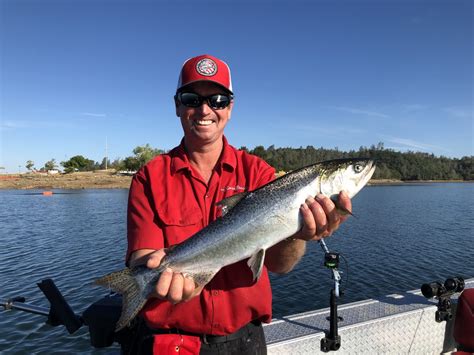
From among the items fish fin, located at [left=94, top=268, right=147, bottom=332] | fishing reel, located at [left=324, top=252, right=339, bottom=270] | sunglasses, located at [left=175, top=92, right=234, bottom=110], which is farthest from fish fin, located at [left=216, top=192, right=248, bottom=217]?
fishing reel, located at [left=324, top=252, right=339, bottom=270]

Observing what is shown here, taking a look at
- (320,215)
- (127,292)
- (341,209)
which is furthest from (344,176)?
(127,292)

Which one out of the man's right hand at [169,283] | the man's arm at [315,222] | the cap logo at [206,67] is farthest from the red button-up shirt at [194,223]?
the cap logo at [206,67]

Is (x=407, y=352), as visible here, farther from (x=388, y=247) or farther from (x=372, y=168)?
(x=388, y=247)

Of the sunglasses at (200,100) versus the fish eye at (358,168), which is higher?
the sunglasses at (200,100)

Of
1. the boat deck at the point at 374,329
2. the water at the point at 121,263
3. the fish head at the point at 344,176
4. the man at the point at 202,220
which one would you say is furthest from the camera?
the water at the point at 121,263

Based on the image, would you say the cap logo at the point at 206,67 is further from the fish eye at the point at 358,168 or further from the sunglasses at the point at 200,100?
the fish eye at the point at 358,168

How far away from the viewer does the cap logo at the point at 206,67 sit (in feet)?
13.0

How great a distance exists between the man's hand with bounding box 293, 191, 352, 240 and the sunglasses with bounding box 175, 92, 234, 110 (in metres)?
1.45

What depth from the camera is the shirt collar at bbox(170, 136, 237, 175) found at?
3.95 metres

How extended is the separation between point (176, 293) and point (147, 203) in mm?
1005

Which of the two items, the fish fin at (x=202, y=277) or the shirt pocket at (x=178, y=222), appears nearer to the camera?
the fish fin at (x=202, y=277)

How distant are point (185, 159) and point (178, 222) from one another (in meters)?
0.73

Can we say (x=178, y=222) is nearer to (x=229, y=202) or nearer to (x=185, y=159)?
(x=229, y=202)

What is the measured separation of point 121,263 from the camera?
891 inches
